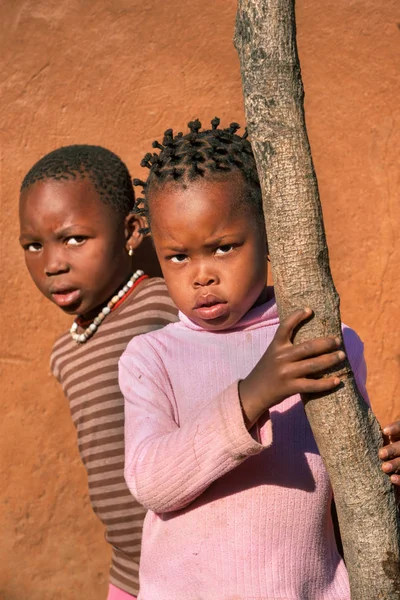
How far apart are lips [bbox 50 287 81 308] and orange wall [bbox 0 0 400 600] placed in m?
0.49

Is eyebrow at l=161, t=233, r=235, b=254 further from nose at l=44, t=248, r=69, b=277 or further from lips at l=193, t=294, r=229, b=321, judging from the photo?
nose at l=44, t=248, r=69, b=277

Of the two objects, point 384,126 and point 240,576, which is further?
point 384,126

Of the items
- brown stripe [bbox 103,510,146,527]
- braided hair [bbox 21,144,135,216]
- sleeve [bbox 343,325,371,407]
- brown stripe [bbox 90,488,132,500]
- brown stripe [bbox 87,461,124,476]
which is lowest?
brown stripe [bbox 103,510,146,527]

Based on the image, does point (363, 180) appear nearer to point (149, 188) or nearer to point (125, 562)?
point (149, 188)

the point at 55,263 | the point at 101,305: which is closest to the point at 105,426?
the point at 101,305

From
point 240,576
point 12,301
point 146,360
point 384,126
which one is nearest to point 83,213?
point 12,301

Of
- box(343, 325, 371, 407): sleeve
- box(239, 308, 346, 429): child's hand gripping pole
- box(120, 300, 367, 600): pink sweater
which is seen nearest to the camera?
box(239, 308, 346, 429): child's hand gripping pole

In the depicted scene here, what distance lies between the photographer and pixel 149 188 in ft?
7.09

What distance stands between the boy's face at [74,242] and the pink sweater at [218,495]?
2.55ft

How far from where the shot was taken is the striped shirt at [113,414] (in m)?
2.80

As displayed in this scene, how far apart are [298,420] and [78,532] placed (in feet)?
5.39

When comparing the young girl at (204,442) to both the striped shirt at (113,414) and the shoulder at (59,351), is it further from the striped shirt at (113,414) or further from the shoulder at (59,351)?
the shoulder at (59,351)

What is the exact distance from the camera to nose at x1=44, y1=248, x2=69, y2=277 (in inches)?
112

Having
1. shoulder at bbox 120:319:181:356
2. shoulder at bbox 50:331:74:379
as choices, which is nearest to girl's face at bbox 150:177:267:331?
shoulder at bbox 120:319:181:356
